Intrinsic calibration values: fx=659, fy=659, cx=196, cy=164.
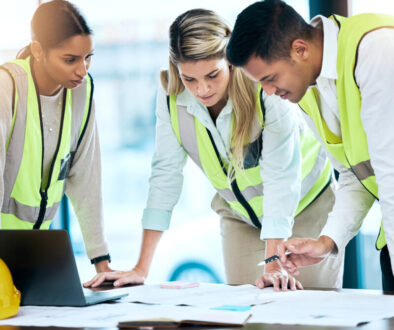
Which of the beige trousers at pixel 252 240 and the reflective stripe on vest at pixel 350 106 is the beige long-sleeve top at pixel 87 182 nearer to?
the beige trousers at pixel 252 240

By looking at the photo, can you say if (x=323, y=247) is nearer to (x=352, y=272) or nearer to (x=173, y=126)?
(x=173, y=126)

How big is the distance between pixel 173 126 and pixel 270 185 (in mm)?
385

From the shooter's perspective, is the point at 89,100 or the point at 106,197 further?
the point at 106,197

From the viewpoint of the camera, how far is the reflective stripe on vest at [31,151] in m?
2.09

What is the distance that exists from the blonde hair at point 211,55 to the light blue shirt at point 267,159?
0.04 meters

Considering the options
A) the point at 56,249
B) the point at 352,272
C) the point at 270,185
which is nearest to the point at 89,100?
the point at 270,185

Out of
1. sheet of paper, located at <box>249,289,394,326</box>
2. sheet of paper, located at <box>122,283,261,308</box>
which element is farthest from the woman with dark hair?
sheet of paper, located at <box>249,289,394,326</box>

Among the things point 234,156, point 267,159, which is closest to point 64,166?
point 234,156

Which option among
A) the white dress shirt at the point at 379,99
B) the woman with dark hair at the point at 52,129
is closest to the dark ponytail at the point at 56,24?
the woman with dark hair at the point at 52,129

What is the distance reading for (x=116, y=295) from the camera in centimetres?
165

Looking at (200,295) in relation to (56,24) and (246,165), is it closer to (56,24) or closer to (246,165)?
(246,165)

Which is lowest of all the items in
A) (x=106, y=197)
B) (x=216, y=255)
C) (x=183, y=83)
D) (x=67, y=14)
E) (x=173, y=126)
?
(x=216, y=255)

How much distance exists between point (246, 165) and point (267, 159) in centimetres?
10

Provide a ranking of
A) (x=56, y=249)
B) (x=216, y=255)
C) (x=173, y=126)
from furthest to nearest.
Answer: (x=216, y=255)
(x=173, y=126)
(x=56, y=249)
